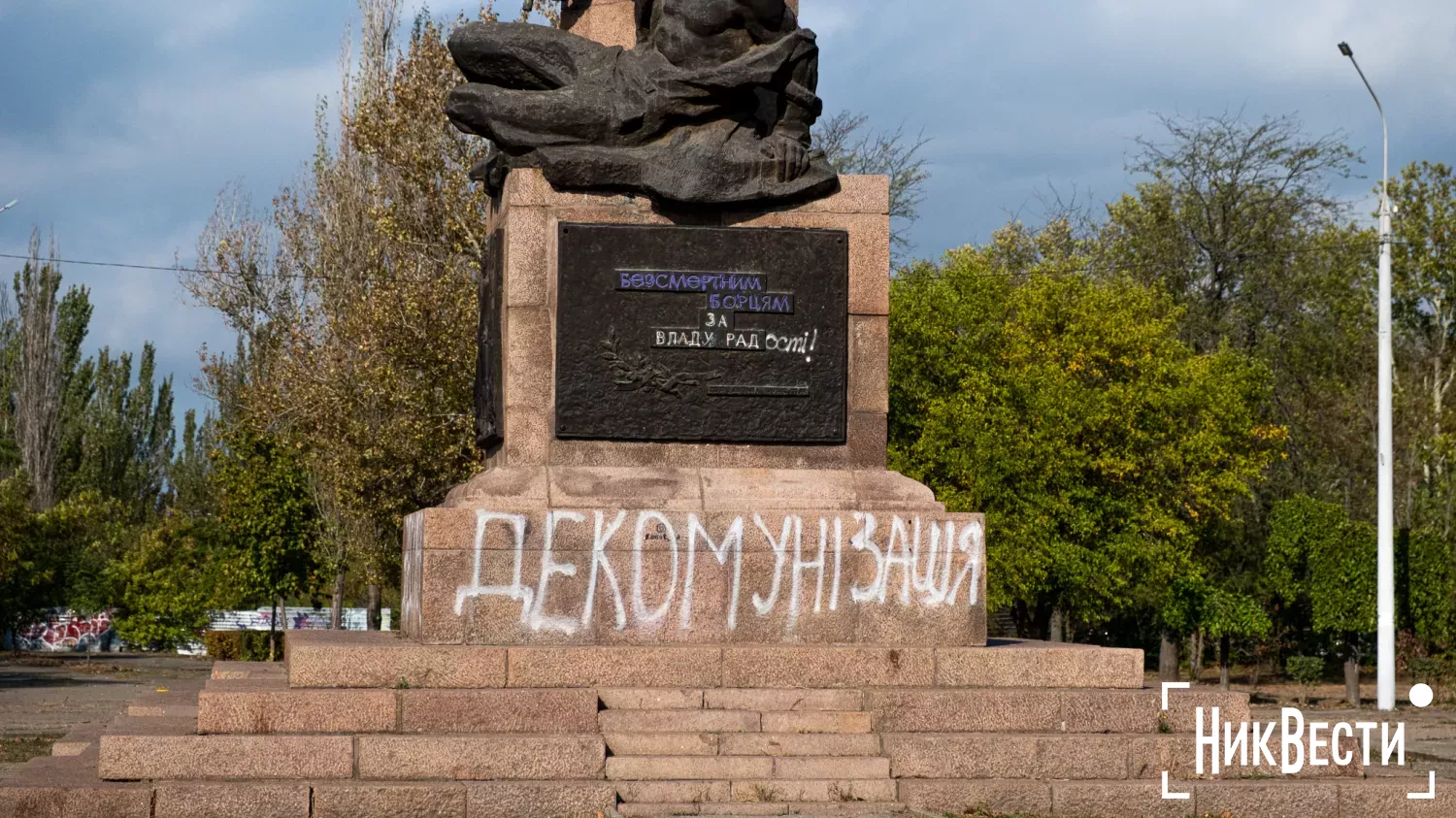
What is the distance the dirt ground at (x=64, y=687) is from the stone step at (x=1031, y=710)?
24.2 feet

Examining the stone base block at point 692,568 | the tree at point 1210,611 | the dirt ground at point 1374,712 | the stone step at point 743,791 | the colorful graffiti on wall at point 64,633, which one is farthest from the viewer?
the colorful graffiti on wall at point 64,633

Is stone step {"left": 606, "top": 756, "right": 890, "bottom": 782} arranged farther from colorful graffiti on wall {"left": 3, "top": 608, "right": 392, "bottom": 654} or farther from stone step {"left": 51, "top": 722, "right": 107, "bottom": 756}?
colorful graffiti on wall {"left": 3, "top": 608, "right": 392, "bottom": 654}

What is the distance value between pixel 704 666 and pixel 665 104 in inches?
153

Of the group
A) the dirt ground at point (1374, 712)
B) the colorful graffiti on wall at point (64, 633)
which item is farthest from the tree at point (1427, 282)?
the colorful graffiti on wall at point (64, 633)

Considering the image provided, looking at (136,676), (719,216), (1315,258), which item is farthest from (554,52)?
(1315,258)

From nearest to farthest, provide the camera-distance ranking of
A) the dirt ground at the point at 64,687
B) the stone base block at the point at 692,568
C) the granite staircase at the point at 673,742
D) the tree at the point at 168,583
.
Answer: the granite staircase at the point at 673,742, the stone base block at the point at 692,568, the dirt ground at the point at 64,687, the tree at the point at 168,583

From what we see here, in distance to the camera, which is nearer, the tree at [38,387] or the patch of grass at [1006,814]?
the patch of grass at [1006,814]

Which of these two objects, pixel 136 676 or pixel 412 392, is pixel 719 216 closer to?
pixel 412 392

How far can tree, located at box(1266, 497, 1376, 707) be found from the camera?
29094 mm

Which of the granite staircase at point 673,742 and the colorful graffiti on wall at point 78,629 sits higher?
the granite staircase at point 673,742

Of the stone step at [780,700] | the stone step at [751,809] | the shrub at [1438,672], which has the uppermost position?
the stone step at [780,700]

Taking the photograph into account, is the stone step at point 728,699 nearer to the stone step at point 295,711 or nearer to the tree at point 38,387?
the stone step at point 295,711

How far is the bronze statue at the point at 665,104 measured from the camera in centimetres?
1203

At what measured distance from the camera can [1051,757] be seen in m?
10.1
